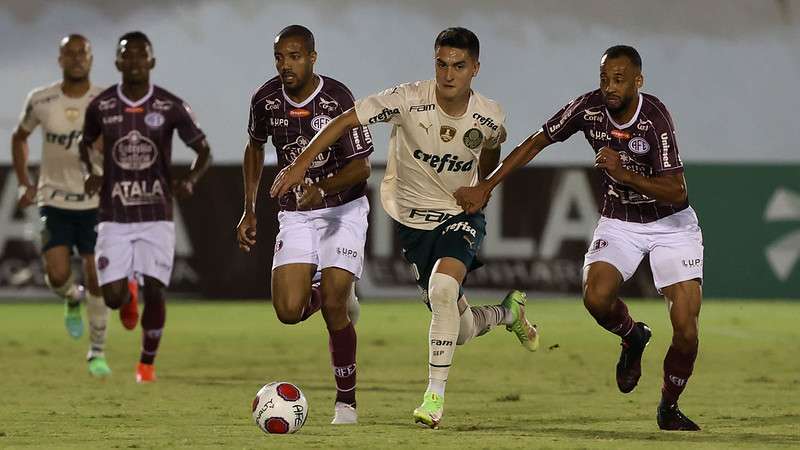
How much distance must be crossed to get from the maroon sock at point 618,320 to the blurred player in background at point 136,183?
3.63 metres

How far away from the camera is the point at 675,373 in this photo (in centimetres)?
868

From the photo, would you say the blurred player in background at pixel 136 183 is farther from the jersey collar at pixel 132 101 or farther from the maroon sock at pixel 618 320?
the maroon sock at pixel 618 320

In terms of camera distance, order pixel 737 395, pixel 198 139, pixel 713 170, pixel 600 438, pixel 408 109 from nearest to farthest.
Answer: pixel 600 438 < pixel 408 109 < pixel 737 395 < pixel 198 139 < pixel 713 170

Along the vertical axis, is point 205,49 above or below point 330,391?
above

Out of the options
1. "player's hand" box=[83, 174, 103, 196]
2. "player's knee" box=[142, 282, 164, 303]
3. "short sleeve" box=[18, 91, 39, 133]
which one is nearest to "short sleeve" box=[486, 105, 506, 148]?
"player's knee" box=[142, 282, 164, 303]

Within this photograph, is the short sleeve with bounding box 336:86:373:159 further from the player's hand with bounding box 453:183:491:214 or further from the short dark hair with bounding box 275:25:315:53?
the player's hand with bounding box 453:183:491:214

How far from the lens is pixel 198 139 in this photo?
38.8ft

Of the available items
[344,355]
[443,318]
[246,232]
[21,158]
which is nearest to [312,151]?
[246,232]

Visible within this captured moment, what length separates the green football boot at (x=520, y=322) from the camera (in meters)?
9.84

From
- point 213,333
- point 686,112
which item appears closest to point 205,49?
point 686,112

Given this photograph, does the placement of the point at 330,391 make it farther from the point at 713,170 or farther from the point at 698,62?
the point at 698,62

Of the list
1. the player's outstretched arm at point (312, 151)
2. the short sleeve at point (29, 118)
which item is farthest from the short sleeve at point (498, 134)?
the short sleeve at point (29, 118)

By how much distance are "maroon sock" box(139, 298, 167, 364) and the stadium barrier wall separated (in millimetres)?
7576

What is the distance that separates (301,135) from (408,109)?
29.5 inches
